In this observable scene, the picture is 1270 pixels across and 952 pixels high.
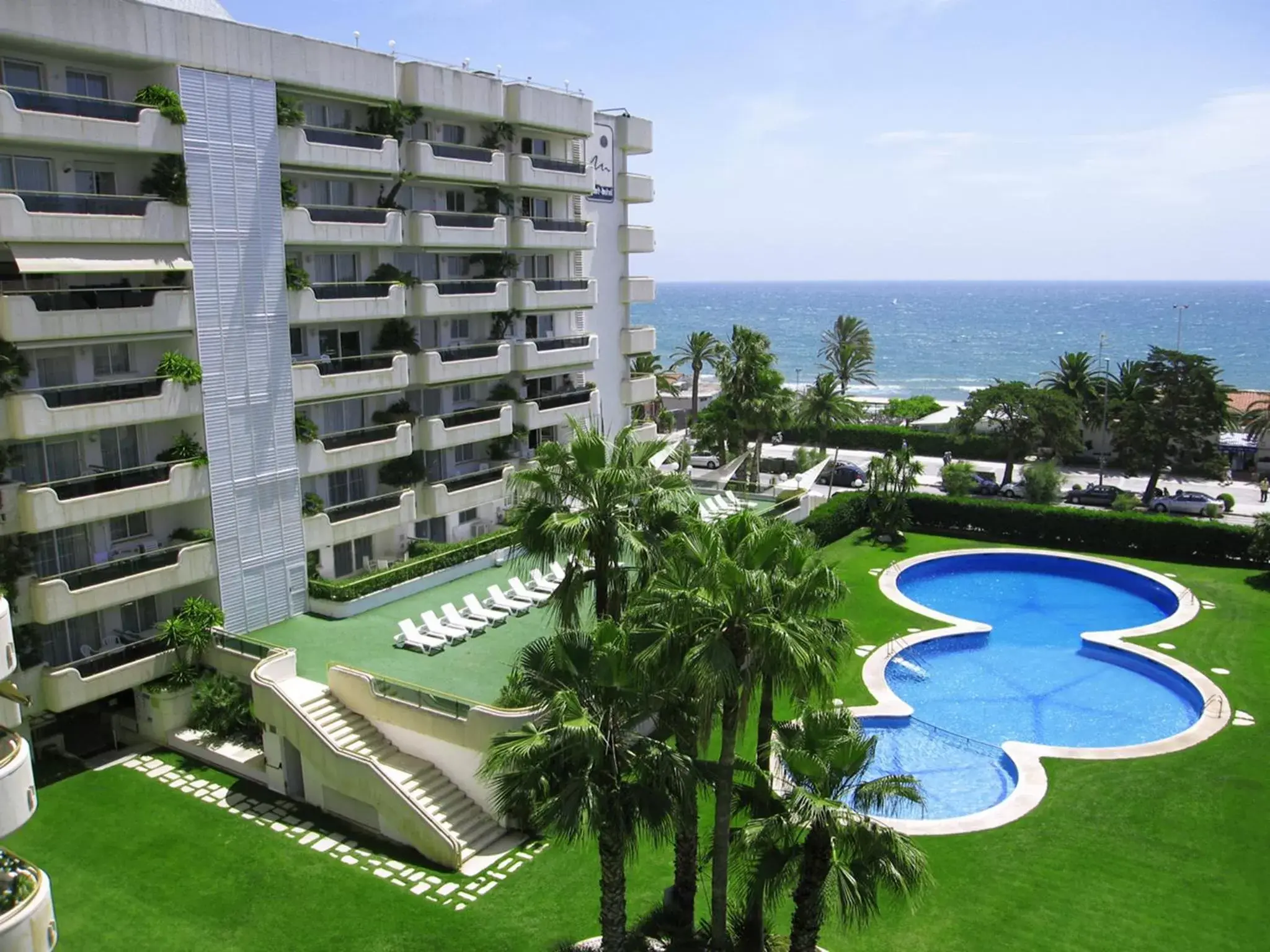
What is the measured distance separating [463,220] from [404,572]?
12617 mm

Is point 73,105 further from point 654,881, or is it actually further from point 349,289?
point 654,881

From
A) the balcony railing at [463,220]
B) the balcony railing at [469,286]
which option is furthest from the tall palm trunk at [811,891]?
the balcony railing at [463,220]

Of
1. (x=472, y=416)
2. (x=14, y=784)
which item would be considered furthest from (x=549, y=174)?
(x=14, y=784)

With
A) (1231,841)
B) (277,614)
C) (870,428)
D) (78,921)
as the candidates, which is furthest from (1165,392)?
(78,921)

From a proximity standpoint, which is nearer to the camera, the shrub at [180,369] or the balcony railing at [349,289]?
the shrub at [180,369]

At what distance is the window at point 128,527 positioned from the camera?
2834 centimetres

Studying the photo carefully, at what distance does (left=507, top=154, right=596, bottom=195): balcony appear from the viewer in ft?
128

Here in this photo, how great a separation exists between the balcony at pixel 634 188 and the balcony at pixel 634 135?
111cm

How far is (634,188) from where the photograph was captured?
47250 mm

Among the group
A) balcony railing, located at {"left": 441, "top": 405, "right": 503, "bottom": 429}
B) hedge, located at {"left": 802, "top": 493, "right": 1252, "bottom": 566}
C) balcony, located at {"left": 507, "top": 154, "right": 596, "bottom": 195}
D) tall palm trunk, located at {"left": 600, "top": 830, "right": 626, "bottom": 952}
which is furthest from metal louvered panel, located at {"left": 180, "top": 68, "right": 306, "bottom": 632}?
hedge, located at {"left": 802, "top": 493, "right": 1252, "bottom": 566}

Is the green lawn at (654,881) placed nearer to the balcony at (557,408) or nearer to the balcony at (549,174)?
the balcony at (557,408)

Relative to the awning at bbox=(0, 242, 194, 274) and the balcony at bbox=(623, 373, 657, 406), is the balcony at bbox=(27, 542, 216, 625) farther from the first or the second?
the balcony at bbox=(623, 373, 657, 406)

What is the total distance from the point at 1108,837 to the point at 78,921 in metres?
21.8

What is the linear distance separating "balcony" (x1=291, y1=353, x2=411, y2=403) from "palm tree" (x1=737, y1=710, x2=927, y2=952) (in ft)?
66.9
